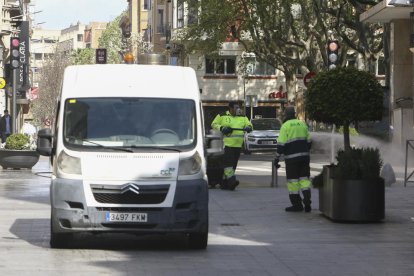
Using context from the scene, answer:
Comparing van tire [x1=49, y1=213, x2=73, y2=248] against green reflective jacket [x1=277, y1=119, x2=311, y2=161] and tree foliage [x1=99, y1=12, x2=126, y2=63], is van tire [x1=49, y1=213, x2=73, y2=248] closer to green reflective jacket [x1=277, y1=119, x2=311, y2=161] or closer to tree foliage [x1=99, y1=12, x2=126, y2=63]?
green reflective jacket [x1=277, y1=119, x2=311, y2=161]

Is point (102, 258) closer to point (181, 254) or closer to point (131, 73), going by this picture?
point (181, 254)

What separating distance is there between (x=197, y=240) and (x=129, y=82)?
81.5 inches

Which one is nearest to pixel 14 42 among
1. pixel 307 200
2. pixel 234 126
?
pixel 234 126

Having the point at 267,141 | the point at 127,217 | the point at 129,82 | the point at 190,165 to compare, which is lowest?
the point at 267,141

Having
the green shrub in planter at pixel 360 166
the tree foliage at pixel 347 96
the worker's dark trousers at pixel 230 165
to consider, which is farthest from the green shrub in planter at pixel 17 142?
the green shrub in planter at pixel 360 166

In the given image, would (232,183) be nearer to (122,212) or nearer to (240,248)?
(240,248)

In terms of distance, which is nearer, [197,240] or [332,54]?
[197,240]

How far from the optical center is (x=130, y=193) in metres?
14.4

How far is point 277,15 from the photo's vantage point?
173 feet

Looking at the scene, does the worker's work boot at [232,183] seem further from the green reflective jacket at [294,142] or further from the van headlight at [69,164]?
the van headlight at [69,164]

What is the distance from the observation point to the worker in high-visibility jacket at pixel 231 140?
2573 cm

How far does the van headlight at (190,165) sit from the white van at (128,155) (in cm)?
1

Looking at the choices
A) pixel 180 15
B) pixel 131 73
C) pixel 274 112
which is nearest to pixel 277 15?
pixel 274 112

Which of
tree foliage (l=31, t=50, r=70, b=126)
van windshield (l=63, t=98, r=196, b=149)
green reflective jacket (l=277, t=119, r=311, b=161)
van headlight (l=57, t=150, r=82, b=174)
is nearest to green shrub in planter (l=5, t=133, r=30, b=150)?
green reflective jacket (l=277, t=119, r=311, b=161)
